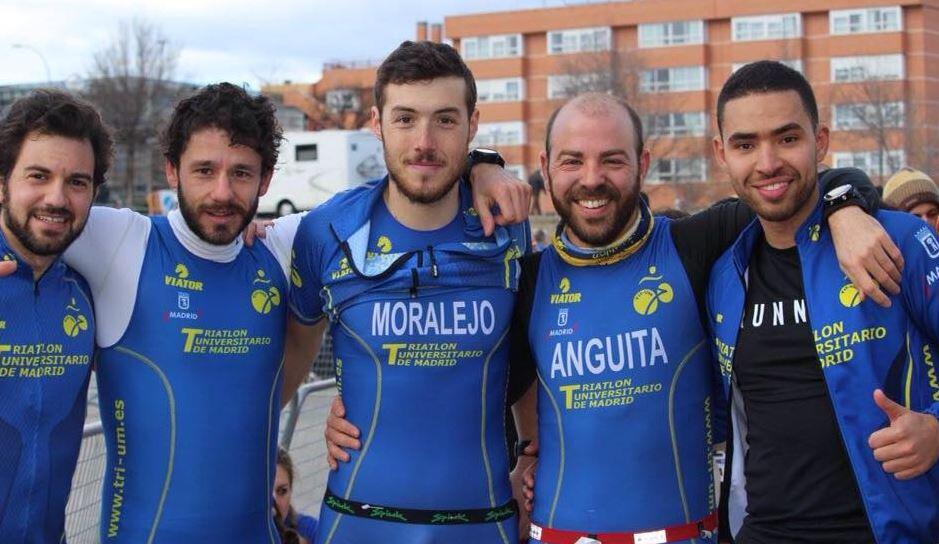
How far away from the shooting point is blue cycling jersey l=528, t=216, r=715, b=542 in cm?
358

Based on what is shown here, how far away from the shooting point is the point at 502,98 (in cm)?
6225

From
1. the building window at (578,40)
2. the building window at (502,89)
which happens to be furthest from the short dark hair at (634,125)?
the building window at (502,89)

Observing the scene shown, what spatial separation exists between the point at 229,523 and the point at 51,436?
69cm

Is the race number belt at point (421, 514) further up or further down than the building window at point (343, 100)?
further down

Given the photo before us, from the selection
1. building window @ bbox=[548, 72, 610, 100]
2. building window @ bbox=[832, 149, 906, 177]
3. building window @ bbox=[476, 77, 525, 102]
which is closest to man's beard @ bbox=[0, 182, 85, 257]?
building window @ bbox=[548, 72, 610, 100]

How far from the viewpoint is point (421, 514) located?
3.67m

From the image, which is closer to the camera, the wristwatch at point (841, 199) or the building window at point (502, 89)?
the wristwatch at point (841, 199)

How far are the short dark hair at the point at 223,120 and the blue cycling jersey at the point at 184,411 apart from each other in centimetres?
41

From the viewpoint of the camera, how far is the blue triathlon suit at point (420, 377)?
12.1 ft

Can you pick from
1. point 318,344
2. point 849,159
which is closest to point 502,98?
point 849,159

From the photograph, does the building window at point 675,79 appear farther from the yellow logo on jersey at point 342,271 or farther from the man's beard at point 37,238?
the man's beard at point 37,238

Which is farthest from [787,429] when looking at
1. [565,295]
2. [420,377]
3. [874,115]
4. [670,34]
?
[670,34]

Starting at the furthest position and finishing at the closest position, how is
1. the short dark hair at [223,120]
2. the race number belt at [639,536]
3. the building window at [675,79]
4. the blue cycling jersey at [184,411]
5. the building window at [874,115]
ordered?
the building window at [675,79]
the building window at [874,115]
the short dark hair at [223,120]
the blue cycling jersey at [184,411]
the race number belt at [639,536]

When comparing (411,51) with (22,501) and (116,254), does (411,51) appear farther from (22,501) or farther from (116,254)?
(22,501)
